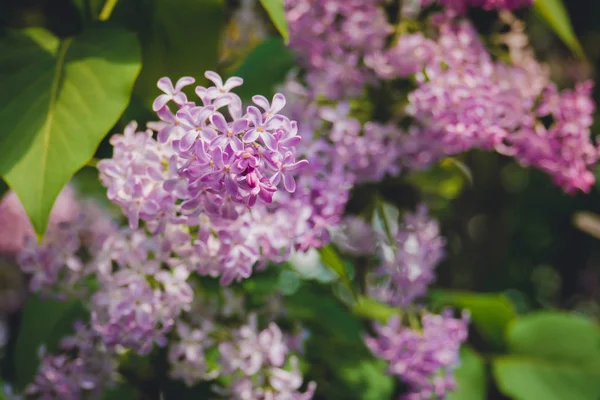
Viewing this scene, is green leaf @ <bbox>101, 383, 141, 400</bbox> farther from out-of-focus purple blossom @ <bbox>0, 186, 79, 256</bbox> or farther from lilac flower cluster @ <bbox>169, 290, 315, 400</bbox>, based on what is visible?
out-of-focus purple blossom @ <bbox>0, 186, 79, 256</bbox>

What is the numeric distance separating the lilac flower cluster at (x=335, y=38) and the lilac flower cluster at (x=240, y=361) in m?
0.31

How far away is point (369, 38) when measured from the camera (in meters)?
0.89

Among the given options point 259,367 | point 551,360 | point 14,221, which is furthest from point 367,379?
point 14,221

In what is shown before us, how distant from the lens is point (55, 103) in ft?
2.23

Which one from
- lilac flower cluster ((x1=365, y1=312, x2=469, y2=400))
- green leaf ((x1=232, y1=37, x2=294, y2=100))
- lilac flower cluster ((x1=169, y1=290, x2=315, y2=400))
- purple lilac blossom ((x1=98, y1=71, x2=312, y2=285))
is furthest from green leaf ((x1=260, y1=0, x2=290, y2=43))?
lilac flower cluster ((x1=365, y1=312, x2=469, y2=400))

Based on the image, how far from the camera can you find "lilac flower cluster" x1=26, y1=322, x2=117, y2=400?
0.74 metres

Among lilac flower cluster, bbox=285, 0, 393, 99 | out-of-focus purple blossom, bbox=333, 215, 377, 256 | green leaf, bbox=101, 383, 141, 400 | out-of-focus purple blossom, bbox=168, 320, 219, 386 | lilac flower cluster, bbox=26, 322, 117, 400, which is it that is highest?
lilac flower cluster, bbox=285, 0, 393, 99

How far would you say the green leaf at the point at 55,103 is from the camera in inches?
24.4

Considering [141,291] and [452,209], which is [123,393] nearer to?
[141,291]

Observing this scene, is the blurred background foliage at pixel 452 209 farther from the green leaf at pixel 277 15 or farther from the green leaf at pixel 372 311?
the green leaf at pixel 277 15

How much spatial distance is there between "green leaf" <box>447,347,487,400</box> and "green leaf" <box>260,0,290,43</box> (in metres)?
0.62

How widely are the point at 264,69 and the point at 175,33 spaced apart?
0.13 meters

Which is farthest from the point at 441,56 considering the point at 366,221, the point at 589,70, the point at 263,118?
the point at 589,70

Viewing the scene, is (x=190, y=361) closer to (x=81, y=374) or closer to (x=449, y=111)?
(x=81, y=374)
